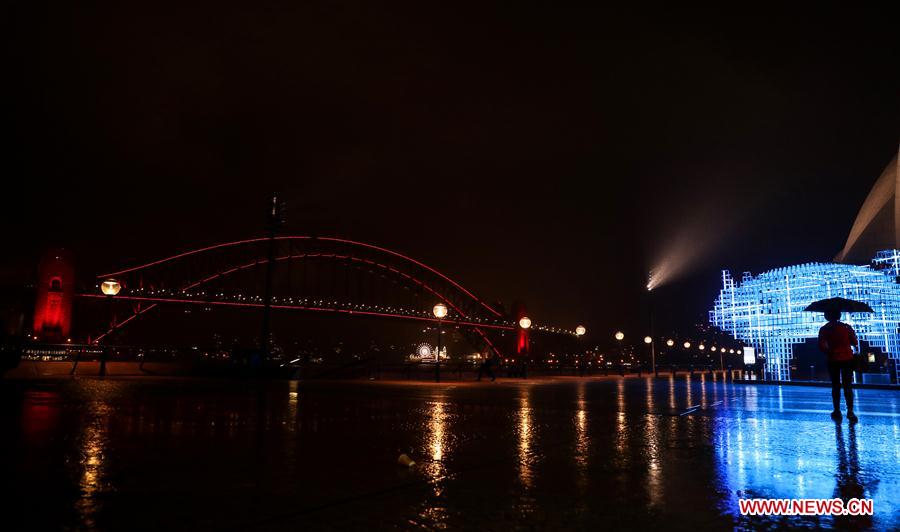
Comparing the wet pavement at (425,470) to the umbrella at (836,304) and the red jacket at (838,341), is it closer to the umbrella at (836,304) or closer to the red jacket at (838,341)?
the red jacket at (838,341)

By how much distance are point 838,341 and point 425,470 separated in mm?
7848

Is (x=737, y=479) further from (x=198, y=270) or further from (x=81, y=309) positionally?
(x=198, y=270)

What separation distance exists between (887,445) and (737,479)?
2.99 m

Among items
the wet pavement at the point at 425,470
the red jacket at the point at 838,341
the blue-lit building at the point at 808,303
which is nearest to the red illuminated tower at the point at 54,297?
the wet pavement at the point at 425,470

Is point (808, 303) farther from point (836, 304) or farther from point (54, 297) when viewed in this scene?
point (54, 297)

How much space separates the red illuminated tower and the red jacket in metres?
59.5

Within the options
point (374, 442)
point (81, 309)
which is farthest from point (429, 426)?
point (81, 309)

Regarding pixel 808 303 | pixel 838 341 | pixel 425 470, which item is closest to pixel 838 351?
pixel 838 341

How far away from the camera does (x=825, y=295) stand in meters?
41.6

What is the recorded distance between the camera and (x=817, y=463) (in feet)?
16.1

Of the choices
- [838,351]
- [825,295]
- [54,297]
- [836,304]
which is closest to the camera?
[838,351]

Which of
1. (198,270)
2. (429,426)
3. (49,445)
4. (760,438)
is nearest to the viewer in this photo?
(49,445)

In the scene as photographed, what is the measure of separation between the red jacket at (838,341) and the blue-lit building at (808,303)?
1175 inches

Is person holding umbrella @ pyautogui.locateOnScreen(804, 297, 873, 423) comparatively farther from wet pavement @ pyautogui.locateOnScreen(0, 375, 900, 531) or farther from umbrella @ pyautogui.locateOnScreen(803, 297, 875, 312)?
umbrella @ pyautogui.locateOnScreen(803, 297, 875, 312)
